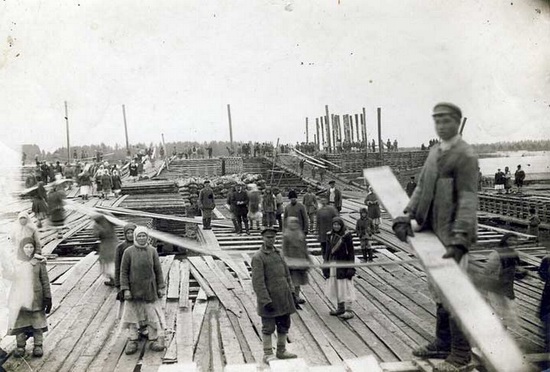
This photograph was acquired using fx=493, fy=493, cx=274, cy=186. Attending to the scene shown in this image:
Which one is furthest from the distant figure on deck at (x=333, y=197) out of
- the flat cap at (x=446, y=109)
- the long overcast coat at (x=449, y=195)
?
the flat cap at (x=446, y=109)

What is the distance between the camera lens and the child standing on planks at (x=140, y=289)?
4934mm

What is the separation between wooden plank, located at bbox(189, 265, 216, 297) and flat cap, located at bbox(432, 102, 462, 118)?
13.7 ft

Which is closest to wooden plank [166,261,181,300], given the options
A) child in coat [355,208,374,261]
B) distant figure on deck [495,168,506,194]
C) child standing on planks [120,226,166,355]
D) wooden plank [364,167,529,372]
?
child standing on planks [120,226,166,355]

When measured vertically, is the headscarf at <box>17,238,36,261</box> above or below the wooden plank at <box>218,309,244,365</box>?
above

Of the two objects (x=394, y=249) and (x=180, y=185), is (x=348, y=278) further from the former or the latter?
(x=180, y=185)

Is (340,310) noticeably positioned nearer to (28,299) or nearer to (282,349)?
(282,349)

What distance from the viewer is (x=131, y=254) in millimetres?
4980

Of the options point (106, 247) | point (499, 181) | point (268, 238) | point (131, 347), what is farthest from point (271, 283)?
point (499, 181)

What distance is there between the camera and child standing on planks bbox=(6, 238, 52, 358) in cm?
468

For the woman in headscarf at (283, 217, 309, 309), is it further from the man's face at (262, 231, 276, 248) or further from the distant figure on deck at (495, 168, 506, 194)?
the distant figure on deck at (495, 168, 506, 194)

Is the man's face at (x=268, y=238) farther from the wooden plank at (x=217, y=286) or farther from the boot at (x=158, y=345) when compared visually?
the wooden plank at (x=217, y=286)

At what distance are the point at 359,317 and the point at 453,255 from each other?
3.00 metres

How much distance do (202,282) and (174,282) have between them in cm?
41

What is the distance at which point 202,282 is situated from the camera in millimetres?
6973
